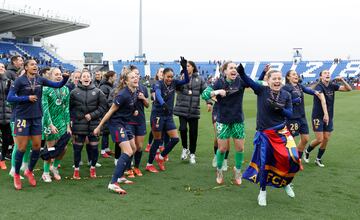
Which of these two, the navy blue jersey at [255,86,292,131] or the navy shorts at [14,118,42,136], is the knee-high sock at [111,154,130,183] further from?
the navy blue jersey at [255,86,292,131]

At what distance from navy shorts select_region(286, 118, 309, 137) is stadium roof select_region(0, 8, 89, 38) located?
34694 mm

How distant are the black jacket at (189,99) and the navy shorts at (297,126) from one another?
1.82 meters

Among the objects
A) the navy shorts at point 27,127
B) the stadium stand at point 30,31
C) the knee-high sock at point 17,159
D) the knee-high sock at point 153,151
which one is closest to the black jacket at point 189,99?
the knee-high sock at point 153,151

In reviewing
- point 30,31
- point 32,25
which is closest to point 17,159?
point 32,25

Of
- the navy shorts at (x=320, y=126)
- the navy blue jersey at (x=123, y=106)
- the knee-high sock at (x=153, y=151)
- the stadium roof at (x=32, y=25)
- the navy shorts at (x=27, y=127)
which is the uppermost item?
the stadium roof at (x=32, y=25)

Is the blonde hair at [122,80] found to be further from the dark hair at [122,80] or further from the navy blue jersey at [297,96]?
the navy blue jersey at [297,96]

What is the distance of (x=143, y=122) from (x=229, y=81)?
162 centimetres

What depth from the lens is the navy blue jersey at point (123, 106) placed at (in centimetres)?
636

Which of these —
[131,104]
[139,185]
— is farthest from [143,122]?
[139,185]

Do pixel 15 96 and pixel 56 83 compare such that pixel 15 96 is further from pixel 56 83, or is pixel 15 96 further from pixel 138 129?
pixel 138 129

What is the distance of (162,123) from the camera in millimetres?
7781

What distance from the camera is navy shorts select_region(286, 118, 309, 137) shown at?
7.98 meters

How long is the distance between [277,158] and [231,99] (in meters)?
1.36

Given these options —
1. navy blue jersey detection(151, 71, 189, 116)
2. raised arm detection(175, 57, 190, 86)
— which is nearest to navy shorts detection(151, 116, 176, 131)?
navy blue jersey detection(151, 71, 189, 116)
